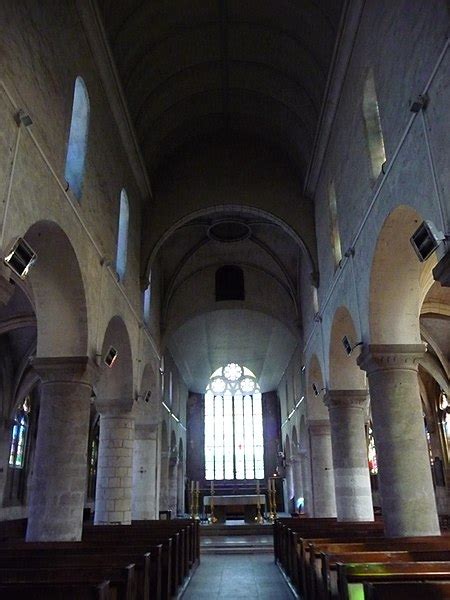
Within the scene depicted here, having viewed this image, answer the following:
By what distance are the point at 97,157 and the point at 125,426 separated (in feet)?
23.0

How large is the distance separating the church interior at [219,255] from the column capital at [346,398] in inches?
2.2

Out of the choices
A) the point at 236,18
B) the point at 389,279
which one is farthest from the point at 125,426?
the point at 236,18

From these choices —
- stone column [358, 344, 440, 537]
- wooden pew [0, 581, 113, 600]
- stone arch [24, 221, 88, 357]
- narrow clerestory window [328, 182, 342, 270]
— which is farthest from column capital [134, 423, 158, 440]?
wooden pew [0, 581, 113, 600]

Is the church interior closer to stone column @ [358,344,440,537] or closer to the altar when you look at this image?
stone column @ [358,344,440,537]

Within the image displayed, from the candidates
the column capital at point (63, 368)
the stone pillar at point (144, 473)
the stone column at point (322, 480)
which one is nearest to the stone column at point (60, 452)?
the column capital at point (63, 368)

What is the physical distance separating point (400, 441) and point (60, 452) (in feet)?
19.7

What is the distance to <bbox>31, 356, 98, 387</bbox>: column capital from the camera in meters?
10.0

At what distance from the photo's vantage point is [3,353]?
20984mm

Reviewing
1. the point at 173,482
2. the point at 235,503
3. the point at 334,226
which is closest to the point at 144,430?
the point at 235,503

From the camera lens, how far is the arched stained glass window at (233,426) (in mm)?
36594

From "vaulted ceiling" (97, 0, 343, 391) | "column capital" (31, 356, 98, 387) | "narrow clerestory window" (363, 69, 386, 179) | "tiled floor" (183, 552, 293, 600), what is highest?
"vaulted ceiling" (97, 0, 343, 391)

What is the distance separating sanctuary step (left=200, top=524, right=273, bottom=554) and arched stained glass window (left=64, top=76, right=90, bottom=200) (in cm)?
1159

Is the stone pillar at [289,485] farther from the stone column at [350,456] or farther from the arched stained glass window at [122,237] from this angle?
the arched stained glass window at [122,237]

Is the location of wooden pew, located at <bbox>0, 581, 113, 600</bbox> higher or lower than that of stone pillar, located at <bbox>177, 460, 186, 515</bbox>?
lower
